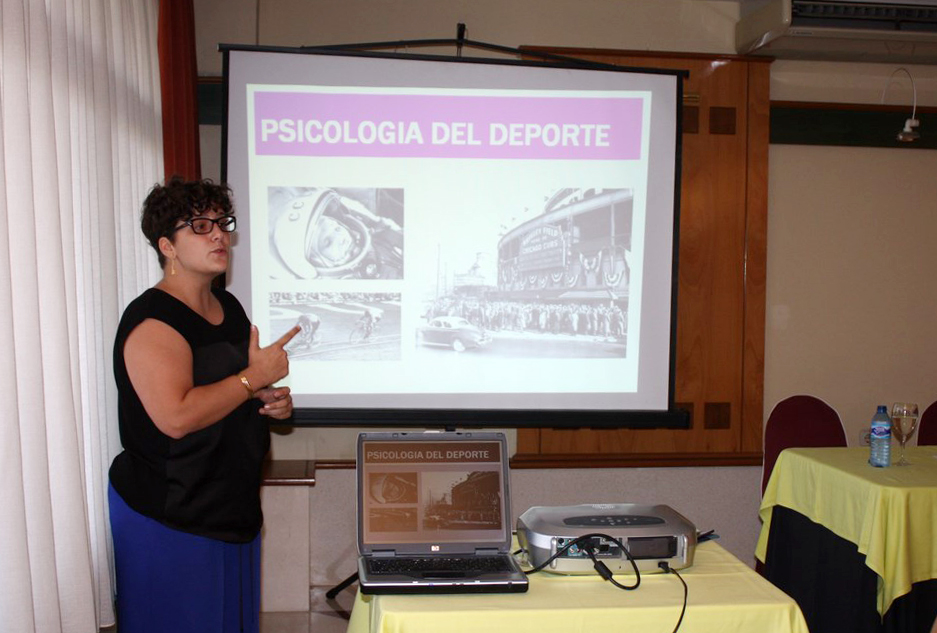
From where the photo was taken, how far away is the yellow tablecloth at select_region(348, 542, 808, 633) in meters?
1.49

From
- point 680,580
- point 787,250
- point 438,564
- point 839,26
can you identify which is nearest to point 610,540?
point 680,580

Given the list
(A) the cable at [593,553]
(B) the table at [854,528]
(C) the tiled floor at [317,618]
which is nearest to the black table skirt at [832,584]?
(B) the table at [854,528]

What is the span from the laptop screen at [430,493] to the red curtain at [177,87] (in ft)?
4.60

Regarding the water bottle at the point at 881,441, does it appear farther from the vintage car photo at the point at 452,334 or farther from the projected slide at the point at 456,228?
the vintage car photo at the point at 452,334

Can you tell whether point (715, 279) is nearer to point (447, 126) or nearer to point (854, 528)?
point (854, 528)

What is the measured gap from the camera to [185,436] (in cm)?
197

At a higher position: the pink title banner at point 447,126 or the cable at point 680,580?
the pink title banner at point 447,126

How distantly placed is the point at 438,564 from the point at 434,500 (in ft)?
0.47

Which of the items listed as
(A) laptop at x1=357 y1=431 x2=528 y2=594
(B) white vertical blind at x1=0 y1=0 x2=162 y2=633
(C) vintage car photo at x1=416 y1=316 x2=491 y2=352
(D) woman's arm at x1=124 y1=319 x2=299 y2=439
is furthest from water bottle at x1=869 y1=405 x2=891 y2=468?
(B) white vertical blind at x1=0 y1=0 x2=162 y2=633

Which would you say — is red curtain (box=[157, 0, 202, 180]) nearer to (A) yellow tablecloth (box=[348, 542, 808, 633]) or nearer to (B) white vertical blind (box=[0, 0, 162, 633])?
(B) white vertical blind (box=[0, 0, 162, 633])

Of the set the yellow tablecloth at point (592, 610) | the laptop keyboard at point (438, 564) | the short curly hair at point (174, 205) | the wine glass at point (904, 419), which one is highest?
the short curly hair at point (174, 205)

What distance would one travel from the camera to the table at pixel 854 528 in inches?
103

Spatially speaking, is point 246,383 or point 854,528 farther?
point 854,528

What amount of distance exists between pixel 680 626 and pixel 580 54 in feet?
9.75
